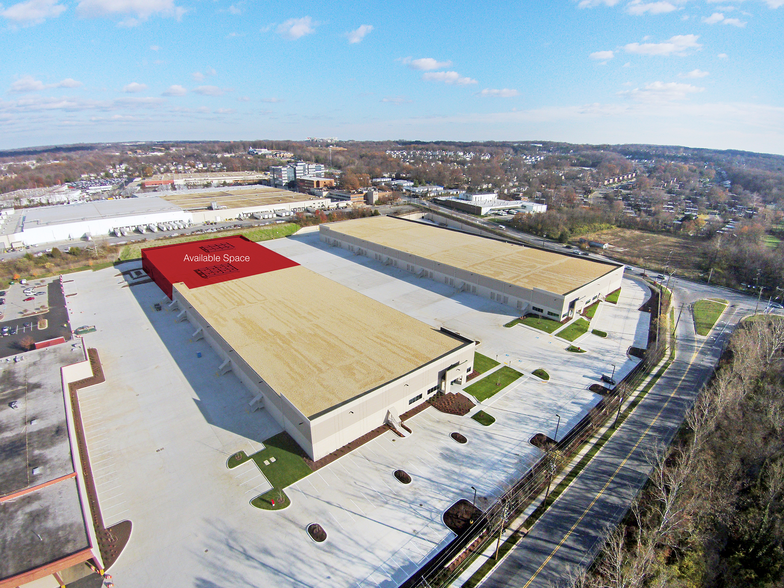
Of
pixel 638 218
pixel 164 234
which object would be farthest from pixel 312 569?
pixel 638 218

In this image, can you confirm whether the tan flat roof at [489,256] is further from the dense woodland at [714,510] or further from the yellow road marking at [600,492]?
the dense woodland at [714,510]

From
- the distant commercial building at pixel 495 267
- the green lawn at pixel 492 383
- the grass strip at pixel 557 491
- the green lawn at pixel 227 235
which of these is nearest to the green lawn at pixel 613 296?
the distant commercial building at pixel 495 267

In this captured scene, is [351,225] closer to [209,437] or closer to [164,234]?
[164,234]

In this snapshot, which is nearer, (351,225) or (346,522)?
(346,522)

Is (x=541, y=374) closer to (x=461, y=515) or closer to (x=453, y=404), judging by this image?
(x=453, y=404)

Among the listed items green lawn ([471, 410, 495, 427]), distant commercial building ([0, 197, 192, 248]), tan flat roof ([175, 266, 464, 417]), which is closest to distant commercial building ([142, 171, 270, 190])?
distant commercial building ([0, 197, 192, 248])

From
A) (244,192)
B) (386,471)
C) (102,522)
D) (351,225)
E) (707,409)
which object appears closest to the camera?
(102,522)

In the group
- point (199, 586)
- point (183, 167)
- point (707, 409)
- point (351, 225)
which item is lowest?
point (199, 586)
